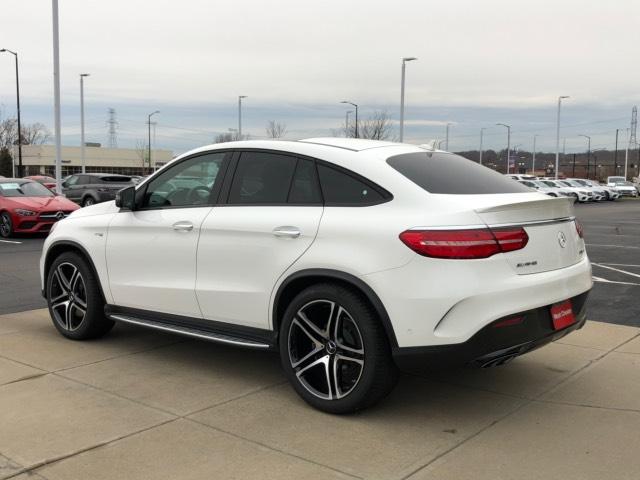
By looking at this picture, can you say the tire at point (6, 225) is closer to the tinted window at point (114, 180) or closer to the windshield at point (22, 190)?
the windshield at point (22, 190)

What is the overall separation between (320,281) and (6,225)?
43.4ft

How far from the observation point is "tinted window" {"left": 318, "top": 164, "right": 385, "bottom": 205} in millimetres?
3990

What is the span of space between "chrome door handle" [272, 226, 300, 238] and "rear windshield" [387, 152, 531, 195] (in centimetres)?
75

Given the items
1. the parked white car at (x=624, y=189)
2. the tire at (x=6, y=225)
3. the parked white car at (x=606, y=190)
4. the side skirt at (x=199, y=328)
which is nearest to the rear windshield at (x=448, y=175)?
A: the side skirt at (x=199, y=328)

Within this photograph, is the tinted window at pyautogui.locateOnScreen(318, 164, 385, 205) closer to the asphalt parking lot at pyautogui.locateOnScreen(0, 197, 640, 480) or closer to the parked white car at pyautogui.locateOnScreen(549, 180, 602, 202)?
the asphalt parking lot at pyautogui.locateOnScreen(0, 197, 640, 480)

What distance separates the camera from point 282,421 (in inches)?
155

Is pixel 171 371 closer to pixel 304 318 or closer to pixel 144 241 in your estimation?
pixel 144 241

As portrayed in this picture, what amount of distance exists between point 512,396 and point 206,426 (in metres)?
2.06

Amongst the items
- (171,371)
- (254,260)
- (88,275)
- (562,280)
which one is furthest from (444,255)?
(88,275)

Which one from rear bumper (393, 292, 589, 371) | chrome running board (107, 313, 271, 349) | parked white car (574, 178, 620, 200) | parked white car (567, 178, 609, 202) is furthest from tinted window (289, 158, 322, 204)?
parked white car (574, 178, 620, 200)

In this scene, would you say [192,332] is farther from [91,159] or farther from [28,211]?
[91,159]

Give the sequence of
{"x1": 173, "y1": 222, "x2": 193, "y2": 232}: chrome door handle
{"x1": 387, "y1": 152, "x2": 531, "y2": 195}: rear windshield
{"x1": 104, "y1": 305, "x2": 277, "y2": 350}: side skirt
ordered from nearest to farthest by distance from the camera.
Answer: {"x1": 387, "y1": 152, "x2": 531, "y2": 195}: rear windshield
{"x1": 104, "y1": 305, "x2": 277, "y2": 350}: side skirt
{"x1": 173, "y1": 222, "x2": 193, "y2": 232}: chrome door handle

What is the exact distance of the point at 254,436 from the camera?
3.72 m

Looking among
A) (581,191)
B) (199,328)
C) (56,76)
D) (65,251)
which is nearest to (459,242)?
(199,328)
